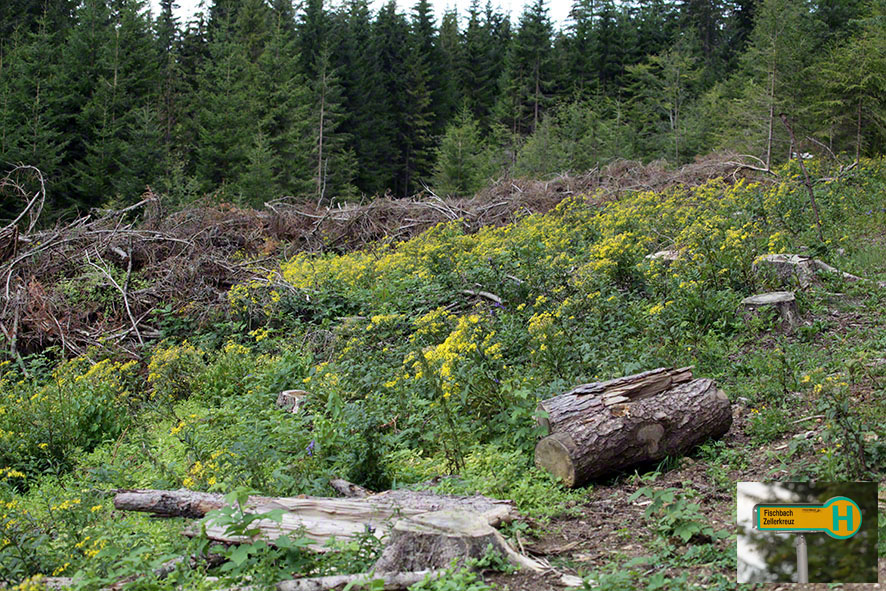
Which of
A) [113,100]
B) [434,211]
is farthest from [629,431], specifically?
[113,100]

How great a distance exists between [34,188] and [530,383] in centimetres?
2475

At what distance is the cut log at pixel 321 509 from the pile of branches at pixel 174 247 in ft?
18.1

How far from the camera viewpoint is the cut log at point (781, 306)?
6680mm

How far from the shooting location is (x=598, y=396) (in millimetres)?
4730

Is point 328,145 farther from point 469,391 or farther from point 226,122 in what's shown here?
point 469,391

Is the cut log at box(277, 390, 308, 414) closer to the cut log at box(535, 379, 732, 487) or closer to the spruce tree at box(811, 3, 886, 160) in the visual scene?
the cut log at box(535, 379, 732, 487)

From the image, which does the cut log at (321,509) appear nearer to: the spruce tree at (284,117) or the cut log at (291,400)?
the cut log at (291,400)

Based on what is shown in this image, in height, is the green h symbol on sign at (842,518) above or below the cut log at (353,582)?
above

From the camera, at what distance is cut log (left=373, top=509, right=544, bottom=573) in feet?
10.5


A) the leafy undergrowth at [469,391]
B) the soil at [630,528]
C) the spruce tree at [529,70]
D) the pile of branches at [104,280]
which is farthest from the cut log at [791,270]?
the spruce tree at [529,70]

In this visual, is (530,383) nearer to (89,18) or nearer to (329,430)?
(329,430)

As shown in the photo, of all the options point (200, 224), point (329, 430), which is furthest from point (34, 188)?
point (329, 430)

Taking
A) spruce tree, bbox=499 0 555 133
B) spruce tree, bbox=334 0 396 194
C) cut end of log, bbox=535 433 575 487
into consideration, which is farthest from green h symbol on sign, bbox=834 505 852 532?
spruce tree, bbox=499 0 555 133

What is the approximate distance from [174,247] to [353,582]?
1034 centimetres
